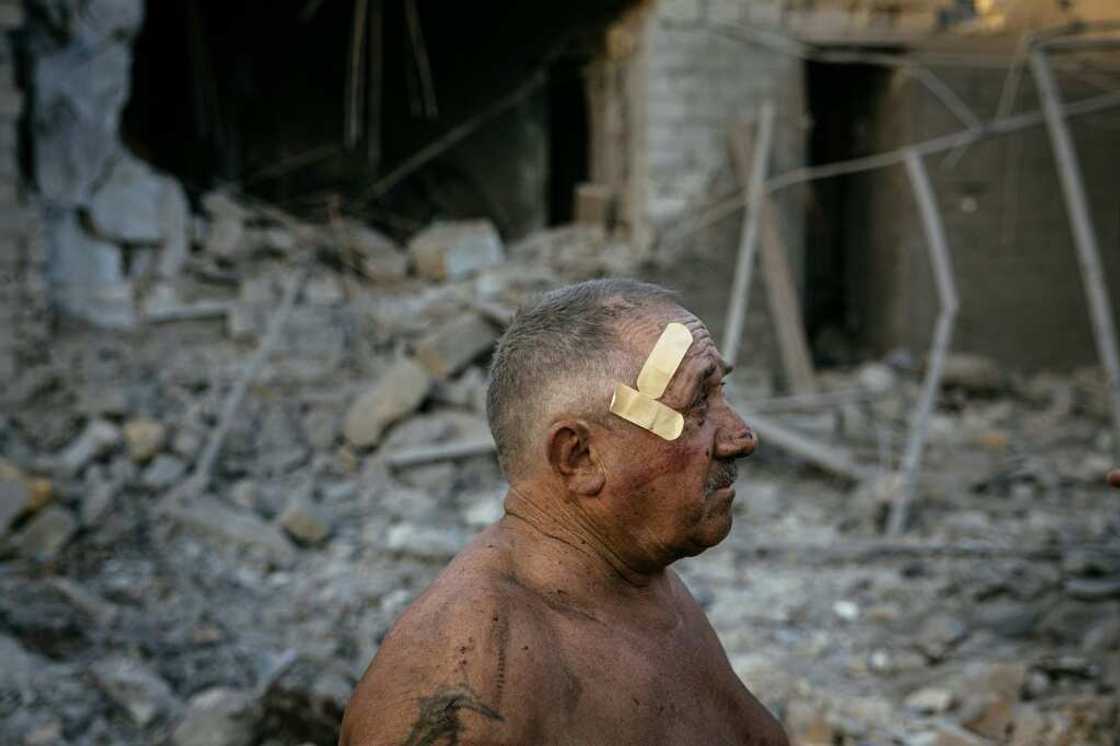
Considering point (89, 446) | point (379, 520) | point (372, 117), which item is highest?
point (372, 117)

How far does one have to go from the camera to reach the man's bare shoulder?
1489 mm

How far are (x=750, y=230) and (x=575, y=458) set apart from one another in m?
6.57

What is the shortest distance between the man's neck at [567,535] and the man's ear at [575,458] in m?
0.05

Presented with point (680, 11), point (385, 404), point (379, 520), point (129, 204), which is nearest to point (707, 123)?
point (680, 11)

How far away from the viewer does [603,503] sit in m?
1.83

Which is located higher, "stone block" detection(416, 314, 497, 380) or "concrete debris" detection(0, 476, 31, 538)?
"stone block" detection(416, 314, 497, 380)

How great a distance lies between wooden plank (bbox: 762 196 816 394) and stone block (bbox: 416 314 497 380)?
2.35 metres

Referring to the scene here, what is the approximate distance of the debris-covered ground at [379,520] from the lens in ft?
13.4

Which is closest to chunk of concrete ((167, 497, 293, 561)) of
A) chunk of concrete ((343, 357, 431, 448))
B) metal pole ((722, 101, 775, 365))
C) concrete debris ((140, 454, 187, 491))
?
concrete debris ((140, 454, 187, 491))

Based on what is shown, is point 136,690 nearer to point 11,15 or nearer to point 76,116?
point 11,15

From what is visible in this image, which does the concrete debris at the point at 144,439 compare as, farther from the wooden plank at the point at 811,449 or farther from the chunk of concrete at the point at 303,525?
the wooden plank at the point at 811,449

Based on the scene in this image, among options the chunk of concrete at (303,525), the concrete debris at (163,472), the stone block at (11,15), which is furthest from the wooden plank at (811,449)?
the stone block at (11,15)

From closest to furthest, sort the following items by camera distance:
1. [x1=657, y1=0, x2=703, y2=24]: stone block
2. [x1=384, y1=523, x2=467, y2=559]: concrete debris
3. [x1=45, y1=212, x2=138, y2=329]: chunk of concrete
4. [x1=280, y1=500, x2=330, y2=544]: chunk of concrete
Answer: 1. [x1=384, y1=523, x2=467, y2=559]: concrete debris
2. [x1=280, y1=500, x2=330, y2=544]: chunk of concrete
3. [x1=45, y1=212, x2=138, y2=329]: chunk of concrete
4. [x1=657, y1=0, x2=703, y2=24]: stone block

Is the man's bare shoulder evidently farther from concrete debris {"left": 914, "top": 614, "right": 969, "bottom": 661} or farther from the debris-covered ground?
concrete debris {"left": 914, "top": 614, "right": 969, "bottom": 661}
